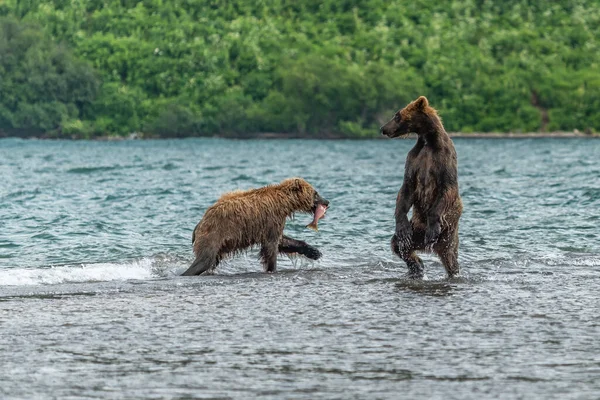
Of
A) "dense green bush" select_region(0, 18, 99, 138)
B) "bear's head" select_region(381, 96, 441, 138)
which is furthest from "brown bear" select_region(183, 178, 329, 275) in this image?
"dense green bush" select_region(0, 18, 99, 138)

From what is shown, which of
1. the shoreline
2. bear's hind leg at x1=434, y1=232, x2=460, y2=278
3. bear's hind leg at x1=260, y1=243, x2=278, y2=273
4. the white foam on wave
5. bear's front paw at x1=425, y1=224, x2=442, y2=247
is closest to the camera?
bear's front paw at x1=425, y1=224, x2=442, y2=247

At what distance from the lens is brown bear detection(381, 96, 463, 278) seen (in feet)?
41.8

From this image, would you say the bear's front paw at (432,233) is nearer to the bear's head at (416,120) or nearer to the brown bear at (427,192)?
the brown bear at (427,192)

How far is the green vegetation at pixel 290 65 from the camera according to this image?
454ft

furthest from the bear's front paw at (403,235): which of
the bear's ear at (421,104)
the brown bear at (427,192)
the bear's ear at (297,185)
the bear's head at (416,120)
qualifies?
the bear's ear at (297,185)

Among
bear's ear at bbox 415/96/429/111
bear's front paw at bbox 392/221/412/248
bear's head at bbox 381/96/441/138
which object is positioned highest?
bear's ear at bbox 415/96/429/111

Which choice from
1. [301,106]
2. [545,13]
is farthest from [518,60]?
[301,106]

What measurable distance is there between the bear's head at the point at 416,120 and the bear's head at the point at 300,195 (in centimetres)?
184

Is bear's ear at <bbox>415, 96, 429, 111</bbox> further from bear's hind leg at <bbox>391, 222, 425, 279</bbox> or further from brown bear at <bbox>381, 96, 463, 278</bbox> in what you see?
bear's hind leg at <bbox>391, 222, 425, 279</bbox>

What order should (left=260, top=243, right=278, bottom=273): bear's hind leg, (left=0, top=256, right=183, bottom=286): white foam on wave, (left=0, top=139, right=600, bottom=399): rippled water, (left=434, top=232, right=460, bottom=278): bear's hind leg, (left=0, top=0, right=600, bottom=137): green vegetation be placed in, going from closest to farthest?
(left=0, top=139, right=600, bottom=399): rippled water, (left=434, top=232, right=460, bottom=278): bear's hind leg, (left=0, top=256, right=183, bottom=286): white foam on wave, (left=260, top=243, right=278, bottom=273): bear's hind leg, (left=0, top=0, right=600, bottom=137): green vegetation

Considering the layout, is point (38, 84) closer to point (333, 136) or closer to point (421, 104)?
point (333, 136)

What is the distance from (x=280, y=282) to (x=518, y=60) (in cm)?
14218

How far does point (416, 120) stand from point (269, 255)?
8.25 feet

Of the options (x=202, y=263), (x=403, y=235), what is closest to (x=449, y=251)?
(x=403, y=235)
